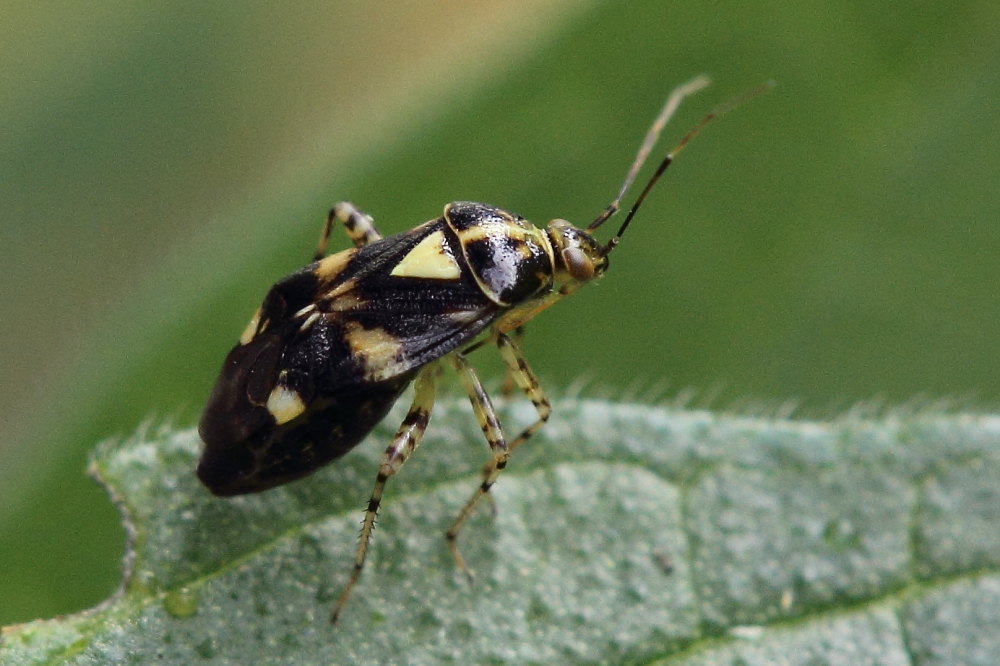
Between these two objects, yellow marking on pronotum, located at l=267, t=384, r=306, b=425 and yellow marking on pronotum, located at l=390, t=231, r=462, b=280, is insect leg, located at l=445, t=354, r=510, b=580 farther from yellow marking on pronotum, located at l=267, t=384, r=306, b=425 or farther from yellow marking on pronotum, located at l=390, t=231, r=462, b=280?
yellow marking on pronotum, located at l=267, t=384, r=306, b=425

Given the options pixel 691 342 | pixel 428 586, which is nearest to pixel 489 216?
pixel 691 342

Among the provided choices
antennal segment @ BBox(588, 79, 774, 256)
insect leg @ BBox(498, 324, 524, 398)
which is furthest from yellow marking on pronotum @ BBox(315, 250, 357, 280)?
antennal segment @ BBox(588, 79, 774, 256)

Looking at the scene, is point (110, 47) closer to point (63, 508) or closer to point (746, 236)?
point (63, 508)

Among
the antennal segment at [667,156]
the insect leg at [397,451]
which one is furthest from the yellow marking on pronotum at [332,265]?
the antennal segment at [667,156]

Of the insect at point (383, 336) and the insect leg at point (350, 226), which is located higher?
the insect leg at point (350, 226)

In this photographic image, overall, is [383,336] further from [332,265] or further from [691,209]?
[691,209]

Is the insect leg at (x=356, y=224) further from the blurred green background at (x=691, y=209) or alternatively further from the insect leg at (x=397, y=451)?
the insect leg at (x=397, y=451)

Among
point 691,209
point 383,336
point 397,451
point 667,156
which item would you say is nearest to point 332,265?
point 383,336
